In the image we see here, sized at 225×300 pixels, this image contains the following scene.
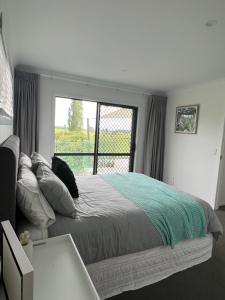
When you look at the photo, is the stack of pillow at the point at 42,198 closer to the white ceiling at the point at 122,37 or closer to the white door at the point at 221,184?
the white ceiling at the point at 122,37

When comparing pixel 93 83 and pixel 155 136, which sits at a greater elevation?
pixel 93 83

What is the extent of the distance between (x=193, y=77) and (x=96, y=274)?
133 inches

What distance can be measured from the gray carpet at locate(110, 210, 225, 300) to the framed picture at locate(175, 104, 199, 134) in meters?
2.61

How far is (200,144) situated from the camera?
3836mm

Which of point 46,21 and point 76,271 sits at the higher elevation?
point 46,21

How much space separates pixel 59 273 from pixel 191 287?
140cm

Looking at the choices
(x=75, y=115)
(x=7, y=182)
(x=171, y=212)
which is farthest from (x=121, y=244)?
(x=75, y=115)

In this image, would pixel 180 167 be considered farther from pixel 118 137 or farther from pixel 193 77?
pixel 193 77

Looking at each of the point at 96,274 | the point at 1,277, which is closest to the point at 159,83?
the point at 96,274

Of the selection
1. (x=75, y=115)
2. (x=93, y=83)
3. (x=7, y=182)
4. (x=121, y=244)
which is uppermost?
(x=93, y=83)

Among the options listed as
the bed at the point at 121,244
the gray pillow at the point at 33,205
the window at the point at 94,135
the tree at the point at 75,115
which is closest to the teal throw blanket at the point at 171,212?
the bed at the point at 121,244

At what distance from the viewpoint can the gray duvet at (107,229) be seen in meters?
1.44

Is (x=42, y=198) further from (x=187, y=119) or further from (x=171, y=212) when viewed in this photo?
(x=187, y=119)

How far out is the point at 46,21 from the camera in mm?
1938
